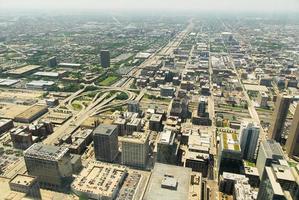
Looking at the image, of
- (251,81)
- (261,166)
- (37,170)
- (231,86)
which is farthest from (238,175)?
(251,81)

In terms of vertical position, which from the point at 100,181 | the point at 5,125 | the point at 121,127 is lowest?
the point at 5,125

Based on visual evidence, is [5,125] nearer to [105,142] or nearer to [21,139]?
[21,139]

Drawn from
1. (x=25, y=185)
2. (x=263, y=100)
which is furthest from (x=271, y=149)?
(x=25, y=185)

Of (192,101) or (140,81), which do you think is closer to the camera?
(192,101)

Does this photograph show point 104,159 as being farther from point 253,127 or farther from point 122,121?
point 253,127

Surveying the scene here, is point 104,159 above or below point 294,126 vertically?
below

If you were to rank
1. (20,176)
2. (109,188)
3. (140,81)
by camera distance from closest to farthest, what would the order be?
(20,176), (109,188), (140,81)
